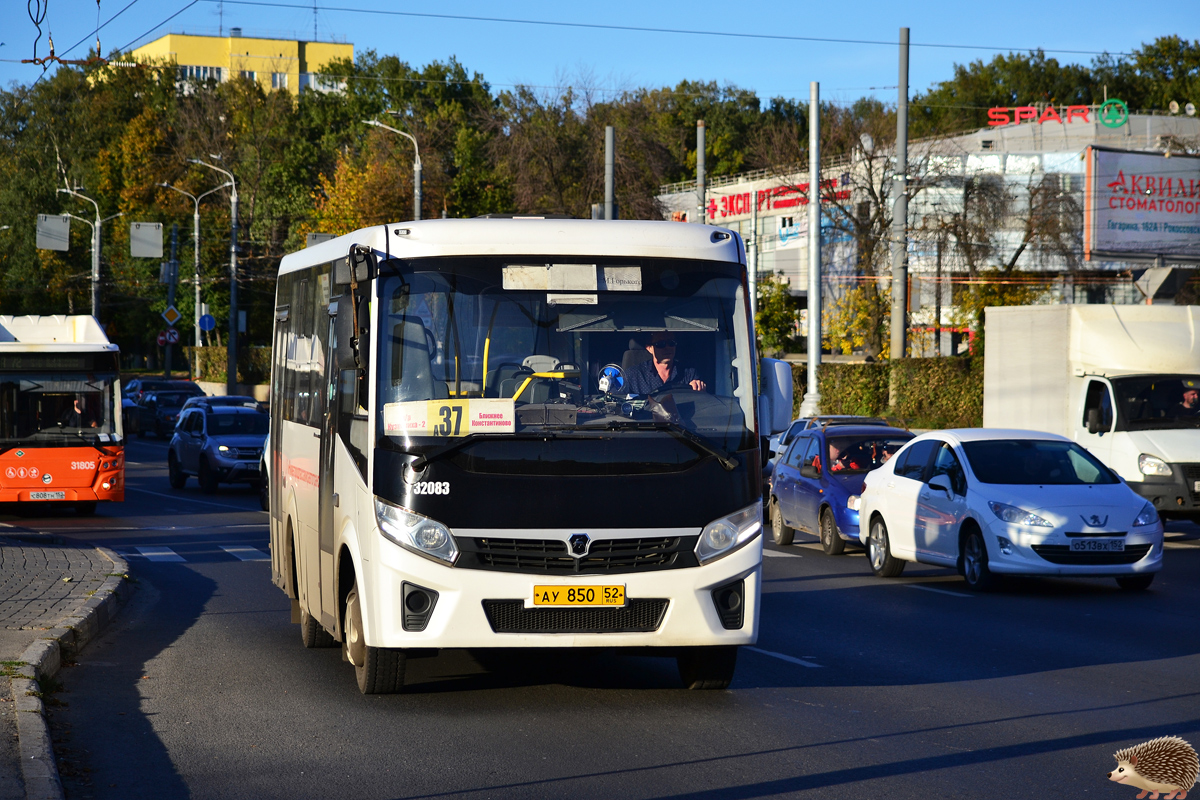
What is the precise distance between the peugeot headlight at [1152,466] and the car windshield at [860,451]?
3003 mm

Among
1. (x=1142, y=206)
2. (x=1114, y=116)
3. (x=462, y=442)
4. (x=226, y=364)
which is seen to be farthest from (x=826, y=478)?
(x=1114, y=116)

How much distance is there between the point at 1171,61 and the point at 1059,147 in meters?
19.2

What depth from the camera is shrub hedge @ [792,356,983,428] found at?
37.9m

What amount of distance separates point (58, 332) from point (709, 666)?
58.0 feet

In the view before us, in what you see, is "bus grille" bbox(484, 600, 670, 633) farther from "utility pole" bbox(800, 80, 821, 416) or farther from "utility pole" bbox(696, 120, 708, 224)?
"utility pole" bbox(696, 120, 708, 224)

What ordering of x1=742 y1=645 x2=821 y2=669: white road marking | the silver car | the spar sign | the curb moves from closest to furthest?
the curb, x1=742 y1=645 x2=821 y2=669: white road marking, the silver car, the spar sign

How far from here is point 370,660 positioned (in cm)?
838

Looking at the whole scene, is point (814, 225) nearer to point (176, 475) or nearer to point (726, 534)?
point (176, 475)

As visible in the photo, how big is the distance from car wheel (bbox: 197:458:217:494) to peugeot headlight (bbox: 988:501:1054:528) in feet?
61.4

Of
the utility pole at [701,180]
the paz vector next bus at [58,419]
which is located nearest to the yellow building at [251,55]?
the utility pole at [701,180]

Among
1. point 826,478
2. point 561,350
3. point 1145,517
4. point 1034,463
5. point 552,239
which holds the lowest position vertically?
point 826,478

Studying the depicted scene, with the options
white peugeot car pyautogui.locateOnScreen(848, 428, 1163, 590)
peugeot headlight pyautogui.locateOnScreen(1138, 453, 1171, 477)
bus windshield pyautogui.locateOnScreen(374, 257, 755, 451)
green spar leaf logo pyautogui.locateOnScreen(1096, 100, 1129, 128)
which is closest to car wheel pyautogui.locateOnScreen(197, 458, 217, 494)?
white peugeot car pyautogui.locateOnScreen(848, 428, 1163, 590)

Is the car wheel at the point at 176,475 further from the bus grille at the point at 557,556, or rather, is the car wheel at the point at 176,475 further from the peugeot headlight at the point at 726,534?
the peugeot headlight at the point at 726,534

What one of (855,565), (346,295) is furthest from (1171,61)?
(346,295)
